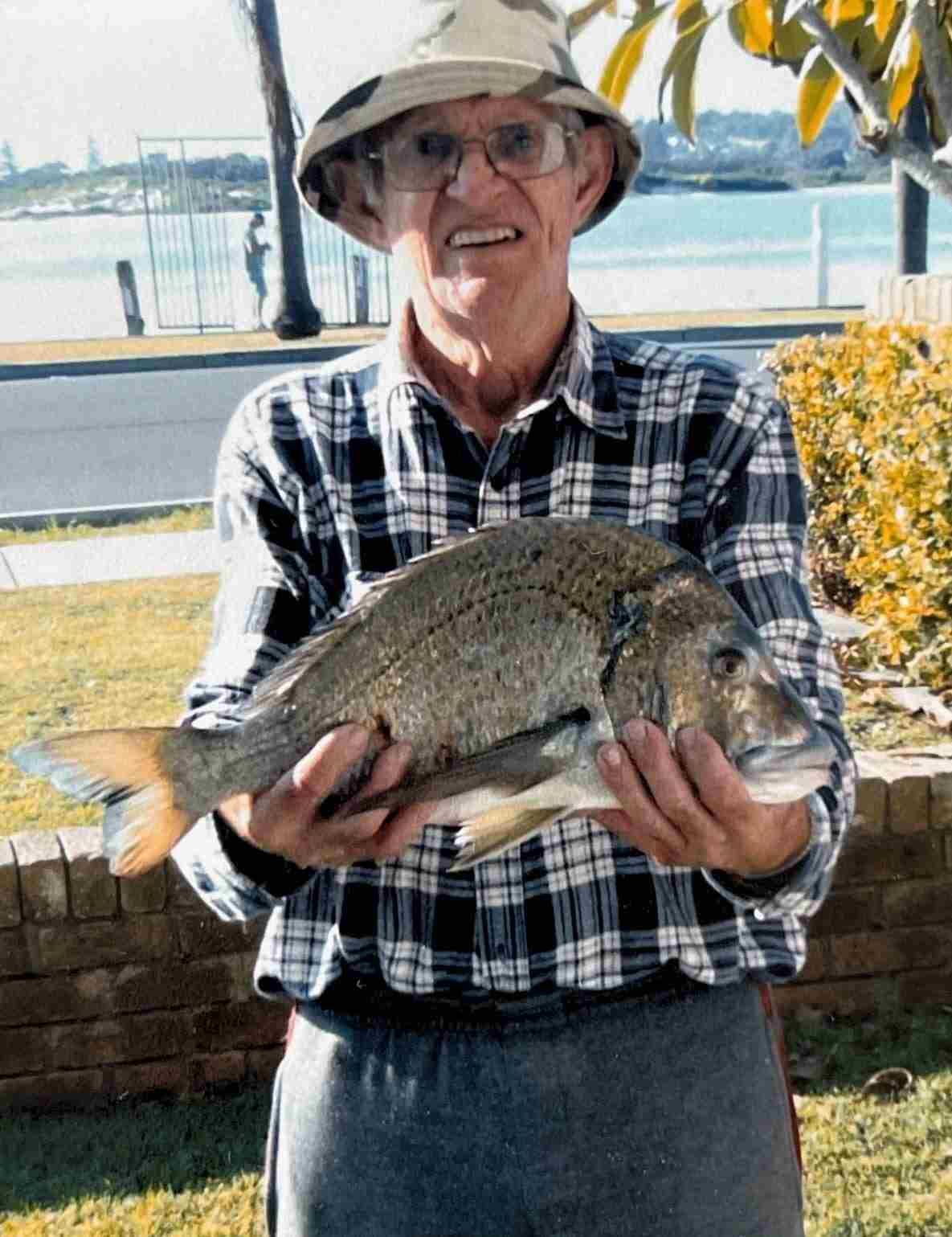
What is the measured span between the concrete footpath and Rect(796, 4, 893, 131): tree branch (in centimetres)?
554

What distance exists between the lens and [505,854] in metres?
2.20

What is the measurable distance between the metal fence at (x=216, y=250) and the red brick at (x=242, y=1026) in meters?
27.5

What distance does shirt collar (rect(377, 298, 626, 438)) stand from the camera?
2244mm

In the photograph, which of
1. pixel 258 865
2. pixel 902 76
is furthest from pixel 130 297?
pixel 258 865

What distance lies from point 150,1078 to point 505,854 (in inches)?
93.3

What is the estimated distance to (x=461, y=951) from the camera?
2.20 meters

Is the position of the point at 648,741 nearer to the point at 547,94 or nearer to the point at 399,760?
the point at 399,760

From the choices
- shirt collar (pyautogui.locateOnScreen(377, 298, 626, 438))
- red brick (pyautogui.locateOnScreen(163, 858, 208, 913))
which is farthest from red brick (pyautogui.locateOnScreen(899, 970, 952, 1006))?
shirt collar (pyautogui.locateOnScreen(377, 298, 626, 438))

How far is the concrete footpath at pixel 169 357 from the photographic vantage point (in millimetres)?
9867

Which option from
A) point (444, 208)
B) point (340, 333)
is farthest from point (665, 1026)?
point (340, 333)

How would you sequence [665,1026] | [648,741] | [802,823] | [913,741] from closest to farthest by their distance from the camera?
[648,741] → [802,823] → [665,1026] → [913,741]

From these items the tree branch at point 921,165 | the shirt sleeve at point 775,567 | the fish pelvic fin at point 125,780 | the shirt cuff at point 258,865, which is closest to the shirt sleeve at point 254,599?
the shirt cuff at point 258,865

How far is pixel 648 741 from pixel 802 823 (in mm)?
286

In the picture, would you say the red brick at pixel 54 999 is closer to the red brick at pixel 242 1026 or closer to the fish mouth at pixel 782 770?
the red brick at pixel 242 1026
